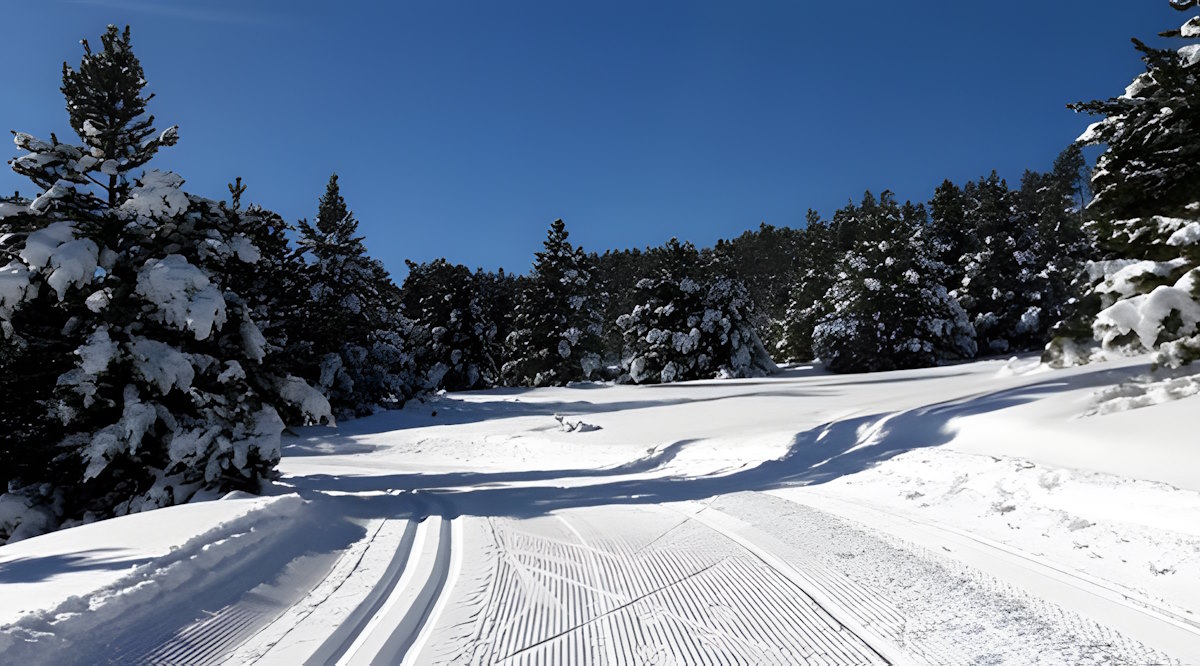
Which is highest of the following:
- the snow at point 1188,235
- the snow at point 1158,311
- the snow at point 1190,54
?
the snow at point 1190,54

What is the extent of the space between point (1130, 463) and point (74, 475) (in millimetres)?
14299

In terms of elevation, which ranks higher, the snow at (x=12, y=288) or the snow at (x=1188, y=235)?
the snow at (x=12, y=288)

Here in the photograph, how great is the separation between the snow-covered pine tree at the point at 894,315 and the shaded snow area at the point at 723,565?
834 inches

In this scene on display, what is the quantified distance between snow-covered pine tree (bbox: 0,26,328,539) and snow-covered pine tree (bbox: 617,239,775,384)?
25.5 m

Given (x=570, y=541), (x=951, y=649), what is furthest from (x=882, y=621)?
(x=570, y=541)

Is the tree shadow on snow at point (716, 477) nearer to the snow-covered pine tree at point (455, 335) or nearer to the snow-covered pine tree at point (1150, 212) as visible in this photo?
the snow-covered pine tree at point (1150, 212)

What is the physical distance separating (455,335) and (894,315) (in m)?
27.0

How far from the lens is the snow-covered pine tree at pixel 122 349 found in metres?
9.42

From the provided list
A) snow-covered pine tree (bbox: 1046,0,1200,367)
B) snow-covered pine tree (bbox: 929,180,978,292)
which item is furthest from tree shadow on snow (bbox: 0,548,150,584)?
snow-covered pine tree (bbox: 929,180,978,292)

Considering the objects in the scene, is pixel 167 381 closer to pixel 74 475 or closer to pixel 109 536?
pixel 74 475

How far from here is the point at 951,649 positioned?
3.23 m

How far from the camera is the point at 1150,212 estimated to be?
9898mm

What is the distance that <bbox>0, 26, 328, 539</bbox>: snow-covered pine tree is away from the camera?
30.9 ft

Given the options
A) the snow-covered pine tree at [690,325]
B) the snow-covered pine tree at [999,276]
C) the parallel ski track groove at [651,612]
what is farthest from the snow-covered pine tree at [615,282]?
the parallel ski track groove at [651,612]
